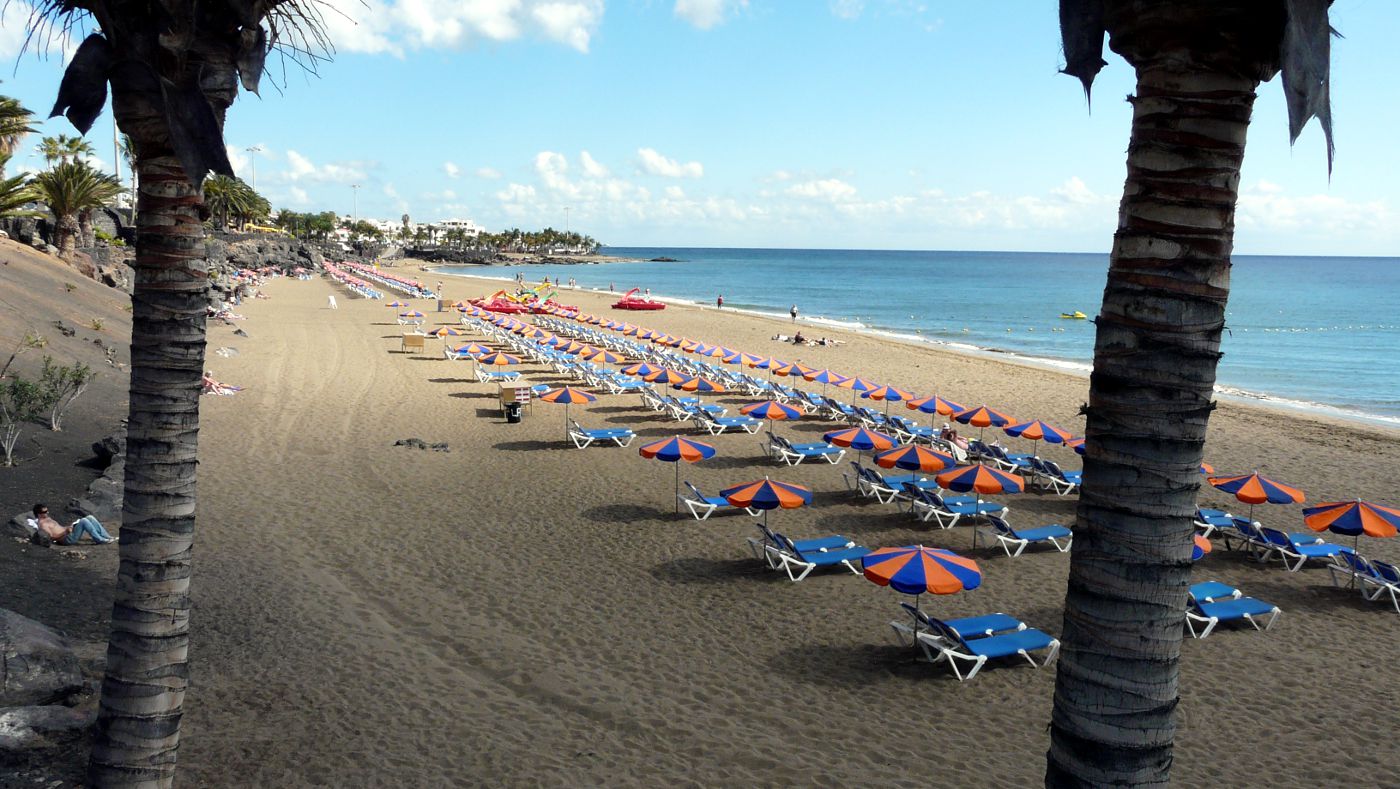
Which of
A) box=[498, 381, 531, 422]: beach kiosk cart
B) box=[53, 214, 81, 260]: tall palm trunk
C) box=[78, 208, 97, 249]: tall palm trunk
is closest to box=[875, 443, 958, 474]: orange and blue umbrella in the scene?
box=[498, 381, 531, 422]: beach kiosk cart

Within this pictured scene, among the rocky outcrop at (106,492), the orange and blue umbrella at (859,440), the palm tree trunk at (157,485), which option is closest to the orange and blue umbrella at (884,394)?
the orange and blue umbrella at (859,440)

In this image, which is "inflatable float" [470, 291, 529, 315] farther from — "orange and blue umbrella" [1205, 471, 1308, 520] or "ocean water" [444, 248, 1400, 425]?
"orange and blue umbrella" [1205, 471, 1308, 520]

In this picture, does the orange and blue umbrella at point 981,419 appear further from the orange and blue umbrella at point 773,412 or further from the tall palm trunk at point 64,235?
the tall palm trunk at point 64,235

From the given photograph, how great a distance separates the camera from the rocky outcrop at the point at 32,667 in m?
5.66

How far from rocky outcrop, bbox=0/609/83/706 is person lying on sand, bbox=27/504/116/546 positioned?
3647 millimetres

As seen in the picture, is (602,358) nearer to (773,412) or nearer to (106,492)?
(773,412)

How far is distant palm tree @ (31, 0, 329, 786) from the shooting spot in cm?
371

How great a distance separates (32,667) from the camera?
228 inches

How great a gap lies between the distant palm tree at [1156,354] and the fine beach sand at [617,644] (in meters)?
3.89

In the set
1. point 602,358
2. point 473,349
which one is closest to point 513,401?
point 602,358

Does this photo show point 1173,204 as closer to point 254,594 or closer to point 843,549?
point 843,549

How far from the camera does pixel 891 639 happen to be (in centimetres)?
840

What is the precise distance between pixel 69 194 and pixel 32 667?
30.3 metres

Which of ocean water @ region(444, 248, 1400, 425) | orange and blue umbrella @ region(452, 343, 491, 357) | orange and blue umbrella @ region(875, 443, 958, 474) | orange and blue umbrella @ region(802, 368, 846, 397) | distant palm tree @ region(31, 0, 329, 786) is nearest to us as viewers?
distant palm tree @ region(31, 0, 329, 786)
